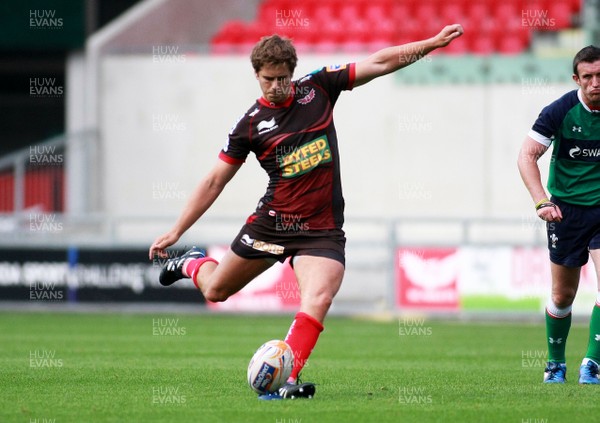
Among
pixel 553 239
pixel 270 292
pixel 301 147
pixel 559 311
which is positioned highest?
pixel 301 147

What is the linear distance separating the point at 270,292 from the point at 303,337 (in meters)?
11.0

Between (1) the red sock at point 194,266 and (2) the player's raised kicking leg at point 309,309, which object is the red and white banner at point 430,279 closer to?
(1) the red sock at point 194,266

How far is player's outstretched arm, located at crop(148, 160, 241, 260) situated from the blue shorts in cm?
249

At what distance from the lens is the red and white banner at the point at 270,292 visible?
60.8 ft

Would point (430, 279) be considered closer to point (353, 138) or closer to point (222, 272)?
point (353, 138)

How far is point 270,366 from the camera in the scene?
7.48 m

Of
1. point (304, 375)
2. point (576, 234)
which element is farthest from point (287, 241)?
point (576, 234)

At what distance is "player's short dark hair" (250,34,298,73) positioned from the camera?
7.60 metres

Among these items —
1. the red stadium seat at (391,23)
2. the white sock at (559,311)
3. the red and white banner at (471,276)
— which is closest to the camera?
the white sock at (559,311)

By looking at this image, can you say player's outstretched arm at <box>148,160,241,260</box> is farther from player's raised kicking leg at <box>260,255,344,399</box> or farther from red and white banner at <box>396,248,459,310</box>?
red and white banner at <box>396,248,459,310</box>

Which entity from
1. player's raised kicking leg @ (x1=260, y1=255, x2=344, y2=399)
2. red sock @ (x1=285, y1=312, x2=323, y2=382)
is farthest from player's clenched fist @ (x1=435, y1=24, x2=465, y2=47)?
red sock @ (x1=285, y1=312, x2=323, y2=382)

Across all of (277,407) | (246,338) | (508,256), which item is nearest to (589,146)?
(277,407)

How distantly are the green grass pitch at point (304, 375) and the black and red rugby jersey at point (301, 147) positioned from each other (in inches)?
52.0

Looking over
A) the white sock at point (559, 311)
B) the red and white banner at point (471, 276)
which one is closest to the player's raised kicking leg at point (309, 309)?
the white sock at point (559, 311)
